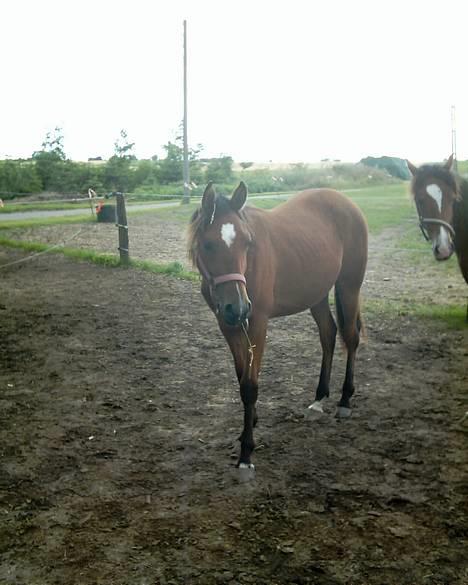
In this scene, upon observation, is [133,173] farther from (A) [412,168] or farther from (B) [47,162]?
(A) [412,168]

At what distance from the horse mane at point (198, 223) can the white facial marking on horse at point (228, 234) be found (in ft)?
0.33

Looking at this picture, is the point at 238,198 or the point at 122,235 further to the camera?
the point at 122,235

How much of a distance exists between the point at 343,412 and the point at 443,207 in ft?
5.58

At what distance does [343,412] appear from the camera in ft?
12.8

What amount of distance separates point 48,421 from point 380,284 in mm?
5588

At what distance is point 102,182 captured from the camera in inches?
997

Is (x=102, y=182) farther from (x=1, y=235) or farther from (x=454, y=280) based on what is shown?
(x=454, y=280)

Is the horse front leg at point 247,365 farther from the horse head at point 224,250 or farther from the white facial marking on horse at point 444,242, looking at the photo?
the white facial marking on horse at point 444,242

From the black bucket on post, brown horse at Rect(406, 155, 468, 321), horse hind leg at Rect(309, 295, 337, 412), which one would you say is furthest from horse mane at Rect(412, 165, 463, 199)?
the black bucket on post

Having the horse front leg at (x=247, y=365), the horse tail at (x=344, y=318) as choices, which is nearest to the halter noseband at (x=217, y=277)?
the horse front leg at (x=247, y=365)

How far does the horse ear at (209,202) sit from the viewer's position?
2.90 meters

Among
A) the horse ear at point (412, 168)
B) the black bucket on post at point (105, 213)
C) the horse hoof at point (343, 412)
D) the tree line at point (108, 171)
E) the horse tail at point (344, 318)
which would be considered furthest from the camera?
the tree line at point (108, 171)

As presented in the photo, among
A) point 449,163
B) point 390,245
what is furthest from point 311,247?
point 390,245

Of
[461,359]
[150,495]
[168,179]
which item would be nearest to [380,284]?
[461,359]
